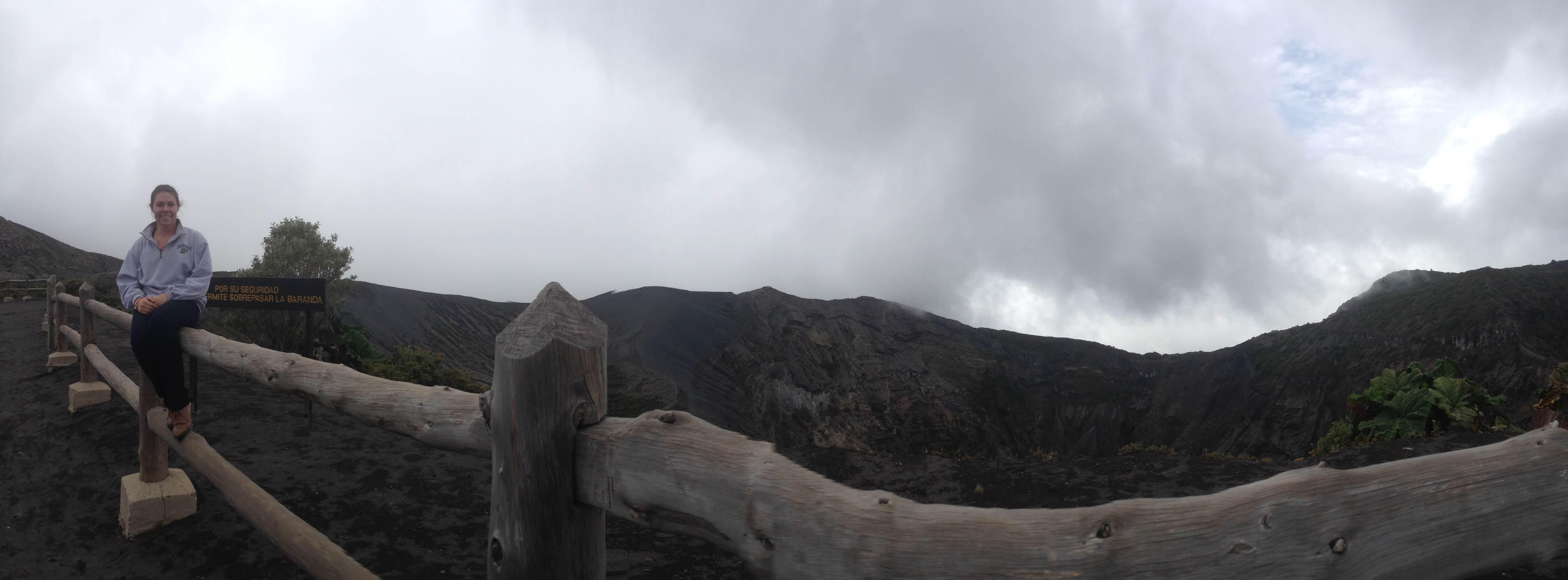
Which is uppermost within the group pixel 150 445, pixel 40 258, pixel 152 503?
pixel 40 258

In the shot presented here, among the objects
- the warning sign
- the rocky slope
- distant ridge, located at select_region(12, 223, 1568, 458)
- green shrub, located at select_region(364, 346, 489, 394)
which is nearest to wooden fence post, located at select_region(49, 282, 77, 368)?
the warning sign

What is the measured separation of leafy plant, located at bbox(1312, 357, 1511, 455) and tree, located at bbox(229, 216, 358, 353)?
20717mm

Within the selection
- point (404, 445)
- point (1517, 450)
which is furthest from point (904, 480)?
point (1517, 450)

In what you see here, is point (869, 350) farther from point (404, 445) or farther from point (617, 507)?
point (617, 507)

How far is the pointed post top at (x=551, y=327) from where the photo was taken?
6.48ft

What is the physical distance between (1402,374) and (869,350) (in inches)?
1204

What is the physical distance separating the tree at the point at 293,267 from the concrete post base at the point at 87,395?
9788 millimetres

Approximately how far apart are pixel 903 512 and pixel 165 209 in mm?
5409

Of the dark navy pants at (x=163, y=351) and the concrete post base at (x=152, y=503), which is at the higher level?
the dark navy pants at (x=163, y=351)

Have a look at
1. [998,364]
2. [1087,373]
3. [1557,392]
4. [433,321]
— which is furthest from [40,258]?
[1087,373]

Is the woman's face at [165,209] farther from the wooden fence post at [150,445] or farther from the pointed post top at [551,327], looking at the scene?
the pointed post top at [551,327]

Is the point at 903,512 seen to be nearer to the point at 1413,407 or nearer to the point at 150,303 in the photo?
the point at 150,303

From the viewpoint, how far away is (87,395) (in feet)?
26.8

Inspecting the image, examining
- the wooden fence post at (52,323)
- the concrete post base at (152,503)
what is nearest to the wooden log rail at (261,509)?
the concrete post base at (152,503)
